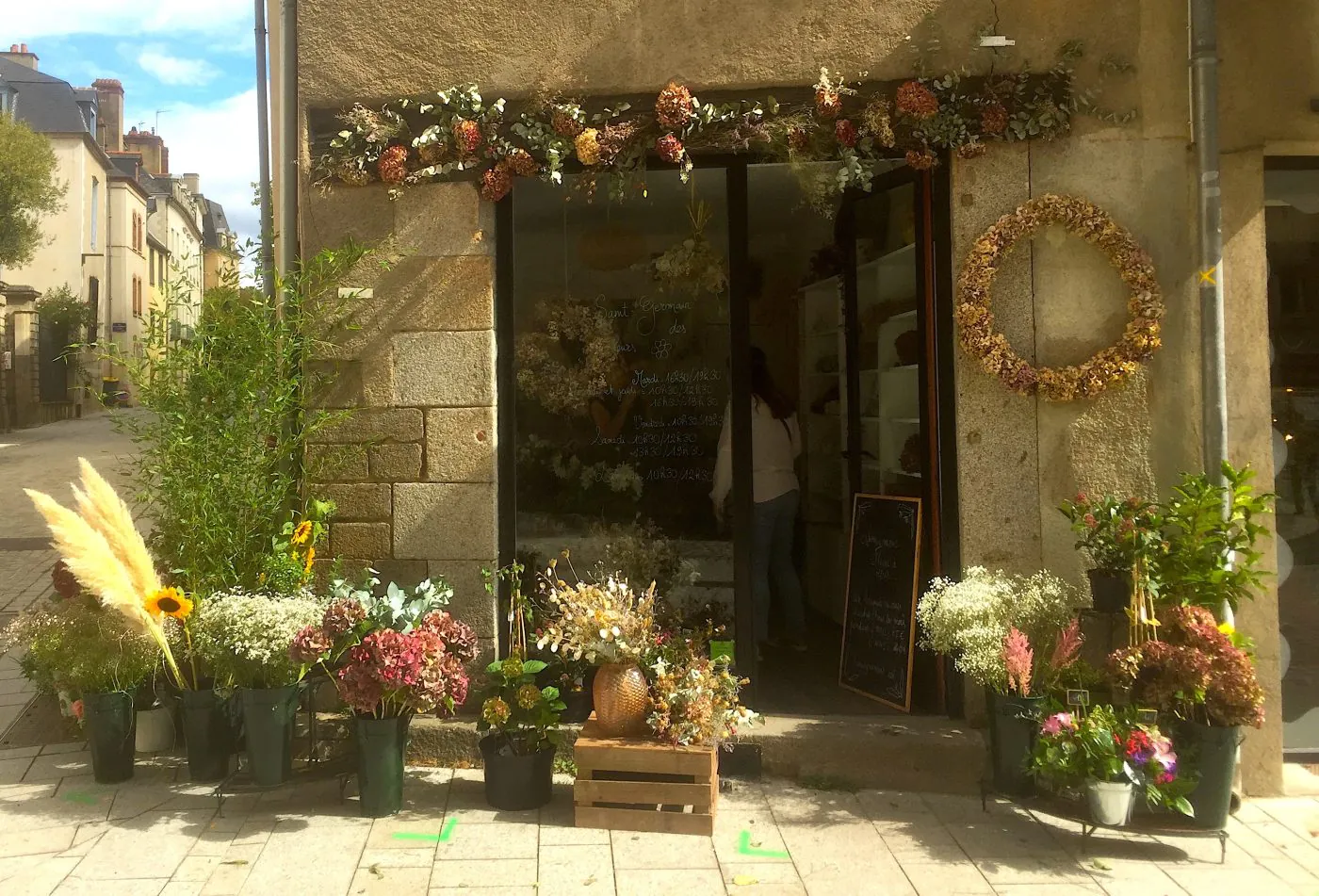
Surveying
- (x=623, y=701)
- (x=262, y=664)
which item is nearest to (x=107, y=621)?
(x=262, y=664)

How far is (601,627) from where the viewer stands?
4.34m

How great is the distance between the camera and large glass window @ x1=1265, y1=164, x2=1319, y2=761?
4.92m

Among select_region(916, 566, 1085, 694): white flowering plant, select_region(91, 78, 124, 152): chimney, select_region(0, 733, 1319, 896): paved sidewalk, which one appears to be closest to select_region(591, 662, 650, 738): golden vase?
select_region(0, 733, 1319, 896): paved sidewalk

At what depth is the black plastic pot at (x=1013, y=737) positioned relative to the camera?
14.0 ft

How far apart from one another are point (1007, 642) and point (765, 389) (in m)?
2.30

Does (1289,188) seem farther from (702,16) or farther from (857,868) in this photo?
(857,868)

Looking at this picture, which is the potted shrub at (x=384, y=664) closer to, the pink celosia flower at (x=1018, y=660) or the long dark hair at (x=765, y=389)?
the pink celosia flower at (x=1018, y=660)

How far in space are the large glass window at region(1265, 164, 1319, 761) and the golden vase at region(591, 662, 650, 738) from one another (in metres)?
3.01

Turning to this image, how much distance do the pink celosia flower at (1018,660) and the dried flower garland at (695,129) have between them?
216 centimetres

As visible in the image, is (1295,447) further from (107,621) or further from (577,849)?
(107,621)

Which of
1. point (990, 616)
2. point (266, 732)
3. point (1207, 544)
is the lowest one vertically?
point (266, 732)

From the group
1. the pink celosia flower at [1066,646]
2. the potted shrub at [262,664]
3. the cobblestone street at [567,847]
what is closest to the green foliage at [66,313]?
the potted shrub at [262,664]

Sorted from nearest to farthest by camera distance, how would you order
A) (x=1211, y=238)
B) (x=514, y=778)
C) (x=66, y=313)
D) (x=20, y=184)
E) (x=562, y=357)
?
1. (x=514, y=778)
2. (x=1211, y=238)
3. (x=562, y=357)
4. (x=20, y=184)
5. (x=66, y=313)

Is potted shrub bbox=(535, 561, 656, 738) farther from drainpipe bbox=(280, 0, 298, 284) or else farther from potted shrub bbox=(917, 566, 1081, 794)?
drainpipe bbox=(280, 0, 298, 284)
